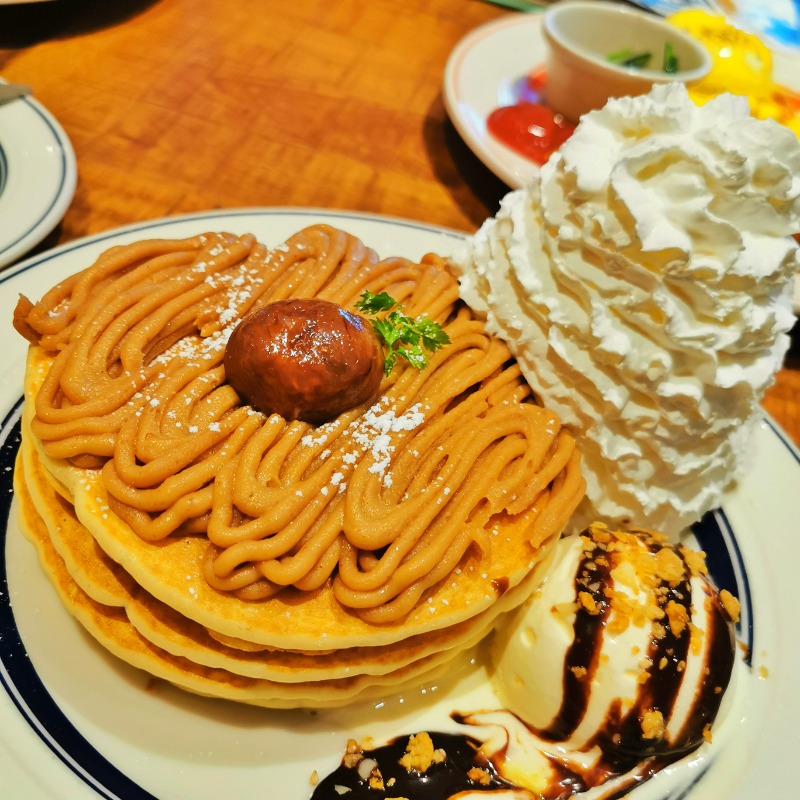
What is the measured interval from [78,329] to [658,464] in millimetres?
1605

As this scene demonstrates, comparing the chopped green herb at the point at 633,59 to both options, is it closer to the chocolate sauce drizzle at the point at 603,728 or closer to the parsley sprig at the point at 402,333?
the parsley sprig at the point at 402,333

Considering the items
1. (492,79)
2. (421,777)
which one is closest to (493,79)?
(492,79)

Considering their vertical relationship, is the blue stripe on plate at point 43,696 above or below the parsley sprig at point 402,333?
below

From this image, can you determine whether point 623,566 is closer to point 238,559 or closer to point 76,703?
point 238,559

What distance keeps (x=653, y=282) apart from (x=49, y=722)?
1769 millimetres

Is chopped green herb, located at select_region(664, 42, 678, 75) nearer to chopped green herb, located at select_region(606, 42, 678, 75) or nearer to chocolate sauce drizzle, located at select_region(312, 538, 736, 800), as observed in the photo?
chopped green herb, located at select_region(606, 42, 678, 75)

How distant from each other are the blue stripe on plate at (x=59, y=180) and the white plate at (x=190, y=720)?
0.42m

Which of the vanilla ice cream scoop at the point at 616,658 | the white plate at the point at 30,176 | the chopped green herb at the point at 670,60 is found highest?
the chopped green herb at the point at 670,60

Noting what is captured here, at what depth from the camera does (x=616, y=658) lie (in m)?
1.86

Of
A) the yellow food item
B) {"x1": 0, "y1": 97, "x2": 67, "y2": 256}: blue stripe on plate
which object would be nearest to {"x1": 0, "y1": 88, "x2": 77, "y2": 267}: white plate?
{"x1": 0, "y1": 97, "x2": 67, "y2": 256}: blue stripe on plate

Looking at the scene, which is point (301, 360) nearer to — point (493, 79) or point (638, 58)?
point (493, 79)

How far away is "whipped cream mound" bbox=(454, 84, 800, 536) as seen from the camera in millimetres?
1802

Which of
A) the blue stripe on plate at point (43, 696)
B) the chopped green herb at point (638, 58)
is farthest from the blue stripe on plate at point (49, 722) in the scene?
the chopped green herb at point (638, 58)

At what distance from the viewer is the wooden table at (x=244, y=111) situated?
3.34m
